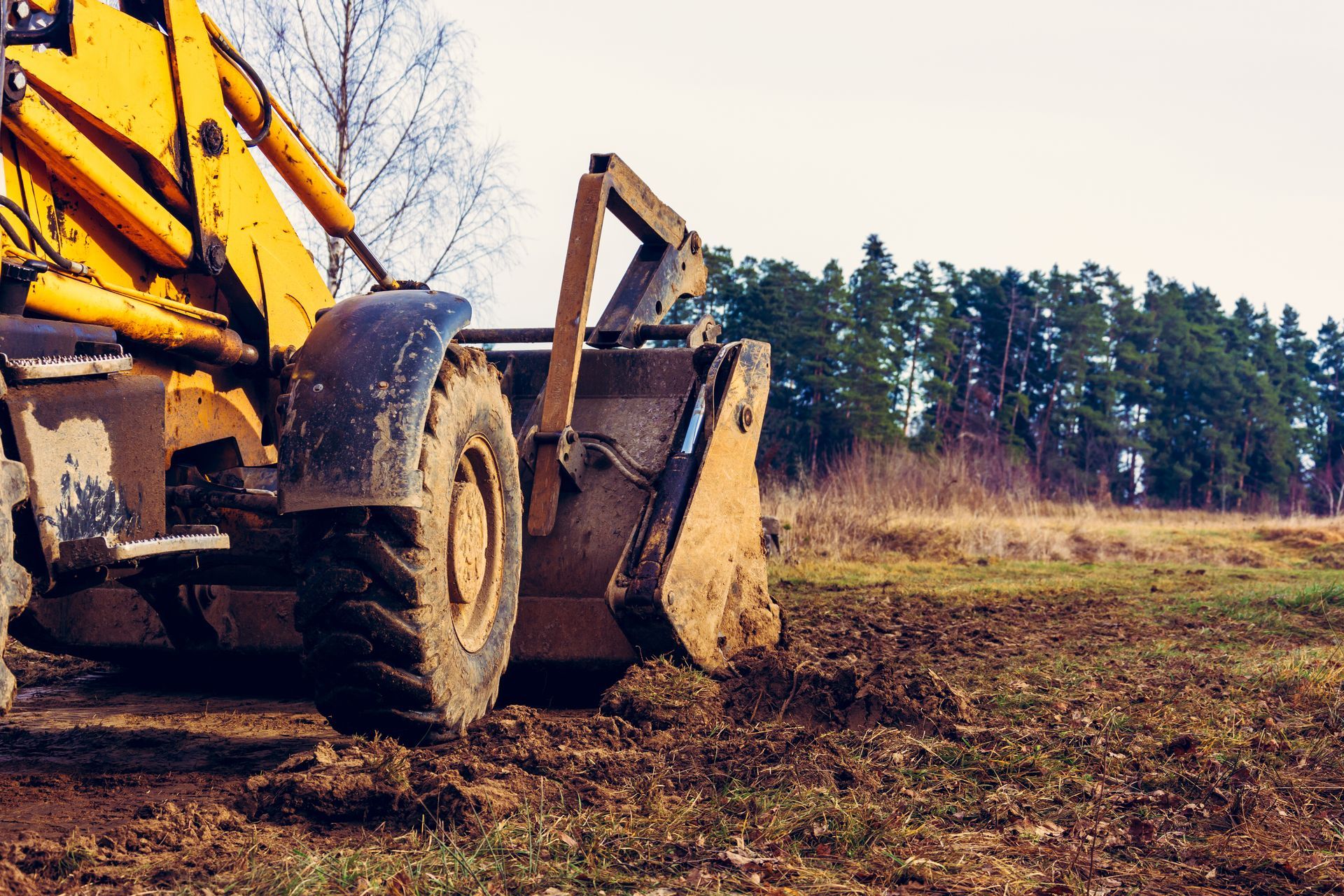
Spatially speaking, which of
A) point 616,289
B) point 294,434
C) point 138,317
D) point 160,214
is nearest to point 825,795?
point 294,434

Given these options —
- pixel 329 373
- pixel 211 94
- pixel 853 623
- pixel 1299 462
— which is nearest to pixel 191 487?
pixel 329 373

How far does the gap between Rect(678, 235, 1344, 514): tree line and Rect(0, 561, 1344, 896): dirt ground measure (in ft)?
96.3

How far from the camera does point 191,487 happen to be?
3650mm

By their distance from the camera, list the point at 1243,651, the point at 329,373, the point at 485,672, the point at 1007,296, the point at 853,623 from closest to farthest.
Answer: the point at 329,373 < the point at 485,672 < the point at 1243,651 < the point at 853,623 < the point at 1007,296

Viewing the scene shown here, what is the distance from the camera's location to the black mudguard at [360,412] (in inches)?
131

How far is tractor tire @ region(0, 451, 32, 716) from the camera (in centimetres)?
255

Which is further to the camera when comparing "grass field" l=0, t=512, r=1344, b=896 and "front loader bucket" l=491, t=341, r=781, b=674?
"front loader bucket" l=491, t=341, r=781, b=674

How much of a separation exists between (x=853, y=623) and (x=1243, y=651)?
2232 mm

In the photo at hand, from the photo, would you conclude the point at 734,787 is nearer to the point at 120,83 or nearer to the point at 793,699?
the point at 793,699

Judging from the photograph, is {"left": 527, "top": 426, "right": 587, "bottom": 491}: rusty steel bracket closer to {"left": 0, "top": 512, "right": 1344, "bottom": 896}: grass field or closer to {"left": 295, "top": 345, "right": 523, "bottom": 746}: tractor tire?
{"left": 0, "top": 512, "right": 1344, "bottom": 896}: grass field

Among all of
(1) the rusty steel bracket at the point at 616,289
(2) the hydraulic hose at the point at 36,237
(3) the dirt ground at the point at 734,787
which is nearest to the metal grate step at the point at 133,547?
(3) the dirt ground at the point at 734,787

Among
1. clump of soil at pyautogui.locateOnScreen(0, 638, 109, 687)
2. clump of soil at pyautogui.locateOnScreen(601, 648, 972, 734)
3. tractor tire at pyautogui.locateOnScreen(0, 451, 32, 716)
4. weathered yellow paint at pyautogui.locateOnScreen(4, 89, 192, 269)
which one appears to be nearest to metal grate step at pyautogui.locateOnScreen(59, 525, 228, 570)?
tractor tire at pyautogui.locateOnScreen(0, 451, 32, 716)

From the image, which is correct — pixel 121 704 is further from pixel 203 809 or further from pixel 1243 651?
pixel 1243 651

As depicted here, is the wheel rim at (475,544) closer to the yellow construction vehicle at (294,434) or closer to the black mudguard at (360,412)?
the yellow construction vehicle at (294,434)
